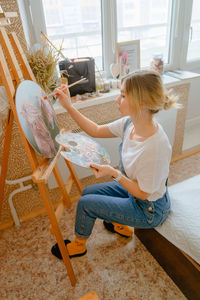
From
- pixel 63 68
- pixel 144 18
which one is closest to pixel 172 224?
pixel 63 68

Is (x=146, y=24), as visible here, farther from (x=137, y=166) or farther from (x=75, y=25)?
(x=137, y=166)

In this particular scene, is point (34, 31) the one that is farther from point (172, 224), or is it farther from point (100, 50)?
point (172, 224)

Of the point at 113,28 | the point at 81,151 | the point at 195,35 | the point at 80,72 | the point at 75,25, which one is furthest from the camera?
the point at 195,35

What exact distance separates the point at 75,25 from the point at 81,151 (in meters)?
1.16

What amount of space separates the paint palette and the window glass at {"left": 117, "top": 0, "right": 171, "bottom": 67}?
123 cm

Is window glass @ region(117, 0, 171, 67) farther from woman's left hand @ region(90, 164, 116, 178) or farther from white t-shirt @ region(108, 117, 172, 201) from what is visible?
woman's left hand @ region(90, 164, 116, 178)

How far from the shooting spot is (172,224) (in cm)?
114

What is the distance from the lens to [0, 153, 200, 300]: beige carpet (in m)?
1.22

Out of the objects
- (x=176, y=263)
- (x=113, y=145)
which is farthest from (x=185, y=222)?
(x=113, y=145)

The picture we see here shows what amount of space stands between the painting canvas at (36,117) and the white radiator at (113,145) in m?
0.48

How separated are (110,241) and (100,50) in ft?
4.94

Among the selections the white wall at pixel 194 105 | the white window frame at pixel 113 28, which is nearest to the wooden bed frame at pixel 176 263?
the white window frame at pixel 113 28

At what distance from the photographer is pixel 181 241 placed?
107 cm

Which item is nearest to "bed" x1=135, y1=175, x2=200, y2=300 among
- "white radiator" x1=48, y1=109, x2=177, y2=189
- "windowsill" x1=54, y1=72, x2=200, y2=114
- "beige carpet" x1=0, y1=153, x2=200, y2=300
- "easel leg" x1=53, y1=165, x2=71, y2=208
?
"beige carpet" x1=0, y1=153, x2=200, y2=300
